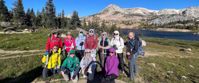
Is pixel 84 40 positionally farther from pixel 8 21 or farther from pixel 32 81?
pixel 8 21

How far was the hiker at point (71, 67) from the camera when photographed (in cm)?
1429

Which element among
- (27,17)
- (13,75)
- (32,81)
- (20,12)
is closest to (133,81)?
(32,81)

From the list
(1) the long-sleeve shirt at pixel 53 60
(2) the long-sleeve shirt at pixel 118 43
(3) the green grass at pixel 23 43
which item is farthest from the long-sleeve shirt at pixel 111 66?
(3) the green grass at pixel 23 43

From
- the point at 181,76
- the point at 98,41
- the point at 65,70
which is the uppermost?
the point at 98,41

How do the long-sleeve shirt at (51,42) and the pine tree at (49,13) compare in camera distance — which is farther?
the pine tree at (49,13)

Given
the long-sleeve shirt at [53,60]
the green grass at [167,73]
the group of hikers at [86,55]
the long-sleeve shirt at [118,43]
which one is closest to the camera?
the group of hikers at [86,55]

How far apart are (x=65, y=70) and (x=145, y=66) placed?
7655 mm

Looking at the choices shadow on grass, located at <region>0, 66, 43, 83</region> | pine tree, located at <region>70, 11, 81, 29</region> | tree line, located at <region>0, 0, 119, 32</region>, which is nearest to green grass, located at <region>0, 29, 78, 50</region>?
shadow on grass, located at <region>0, 66, 43, 83</region>

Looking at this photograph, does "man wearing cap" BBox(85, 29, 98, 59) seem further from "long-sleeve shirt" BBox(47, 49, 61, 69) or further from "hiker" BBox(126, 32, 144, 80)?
"hiker" BBox(126, 32, 144, 80)

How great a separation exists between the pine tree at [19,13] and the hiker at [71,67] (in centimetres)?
9753

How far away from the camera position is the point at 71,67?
47.2ft

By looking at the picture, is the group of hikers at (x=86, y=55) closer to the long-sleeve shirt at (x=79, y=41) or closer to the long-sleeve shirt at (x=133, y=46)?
the long-sleeve shirt at (x=133, y=46)

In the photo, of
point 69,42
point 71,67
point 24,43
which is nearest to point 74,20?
point 24,43

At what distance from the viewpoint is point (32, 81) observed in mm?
16031
